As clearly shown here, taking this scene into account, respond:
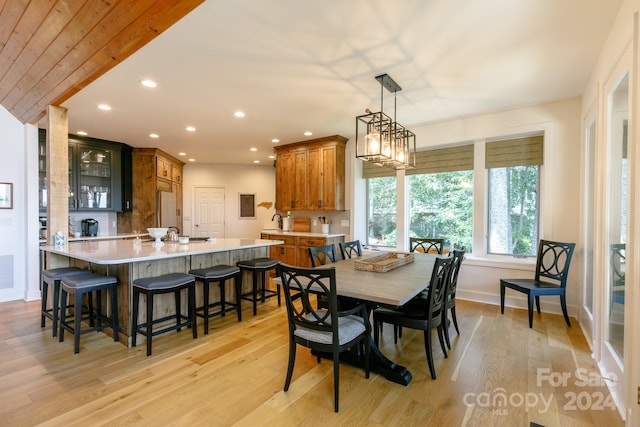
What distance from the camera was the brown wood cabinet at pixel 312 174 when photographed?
17.1ft

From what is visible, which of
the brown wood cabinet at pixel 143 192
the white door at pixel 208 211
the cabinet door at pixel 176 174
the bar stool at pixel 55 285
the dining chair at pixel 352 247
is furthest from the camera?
the white door at pixel 208 211

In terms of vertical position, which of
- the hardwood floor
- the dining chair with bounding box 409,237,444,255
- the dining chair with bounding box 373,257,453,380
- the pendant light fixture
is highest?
the pendant light fixture

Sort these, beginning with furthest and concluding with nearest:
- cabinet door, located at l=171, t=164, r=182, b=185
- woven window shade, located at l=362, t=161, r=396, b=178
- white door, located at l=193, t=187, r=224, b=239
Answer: white door, located at l=193, t=187, r=224, b=239 < cabinet door, located at l=171, t=164, r=182, b=185 < woven window shade, located at l=362, t=161, r=396, b=178

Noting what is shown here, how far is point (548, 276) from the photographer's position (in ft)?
11.3

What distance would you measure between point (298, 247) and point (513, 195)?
333cm

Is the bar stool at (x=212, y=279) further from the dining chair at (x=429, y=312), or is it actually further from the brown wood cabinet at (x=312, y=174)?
the brown wood cabinet at (x=312, y=174)

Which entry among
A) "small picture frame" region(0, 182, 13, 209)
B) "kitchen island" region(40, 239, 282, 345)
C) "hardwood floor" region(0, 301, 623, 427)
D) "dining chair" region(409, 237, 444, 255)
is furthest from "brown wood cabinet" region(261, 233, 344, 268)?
"small picture frame" region(0, 182, 13, 209)

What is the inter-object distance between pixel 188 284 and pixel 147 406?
42.0 inches

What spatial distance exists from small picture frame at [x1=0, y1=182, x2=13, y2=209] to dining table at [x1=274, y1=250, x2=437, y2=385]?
4400 millimetres

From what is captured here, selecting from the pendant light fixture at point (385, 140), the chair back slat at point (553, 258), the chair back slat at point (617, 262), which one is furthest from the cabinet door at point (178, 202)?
the chair back slat at point (617, 262)

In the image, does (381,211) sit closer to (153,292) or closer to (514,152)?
(514,152)

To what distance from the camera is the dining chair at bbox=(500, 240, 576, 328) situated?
3.21 meters

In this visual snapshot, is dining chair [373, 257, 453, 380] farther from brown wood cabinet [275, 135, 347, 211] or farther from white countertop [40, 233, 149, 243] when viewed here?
white countertop [40, 233, 149, 243]

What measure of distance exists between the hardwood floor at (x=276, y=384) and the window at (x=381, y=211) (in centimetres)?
225
